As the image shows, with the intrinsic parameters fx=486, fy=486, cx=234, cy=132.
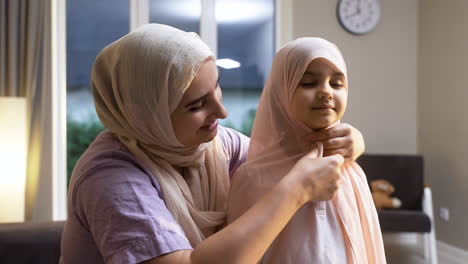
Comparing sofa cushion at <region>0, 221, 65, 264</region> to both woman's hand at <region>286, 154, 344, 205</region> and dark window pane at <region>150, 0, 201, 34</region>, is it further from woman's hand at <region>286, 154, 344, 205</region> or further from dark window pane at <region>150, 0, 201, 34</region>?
dark window pane at <region>150, 0, 201, 34</region>

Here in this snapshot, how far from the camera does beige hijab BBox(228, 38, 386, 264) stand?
1.05m

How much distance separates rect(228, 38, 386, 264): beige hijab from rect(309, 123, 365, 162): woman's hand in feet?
0.07

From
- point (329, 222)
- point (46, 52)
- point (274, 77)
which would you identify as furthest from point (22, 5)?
point (329, 222)

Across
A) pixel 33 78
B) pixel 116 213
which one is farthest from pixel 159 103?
pixel 33 78

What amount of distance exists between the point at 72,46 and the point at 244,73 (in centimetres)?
161

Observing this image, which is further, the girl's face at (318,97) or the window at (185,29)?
the window at (185,29)

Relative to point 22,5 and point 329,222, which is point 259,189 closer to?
point 329,222

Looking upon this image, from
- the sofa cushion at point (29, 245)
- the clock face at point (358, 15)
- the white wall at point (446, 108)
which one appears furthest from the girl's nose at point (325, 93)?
the clock face at point (358, 15)

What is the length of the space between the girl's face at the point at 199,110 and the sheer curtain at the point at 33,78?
126 inches

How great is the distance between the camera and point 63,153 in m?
4.18

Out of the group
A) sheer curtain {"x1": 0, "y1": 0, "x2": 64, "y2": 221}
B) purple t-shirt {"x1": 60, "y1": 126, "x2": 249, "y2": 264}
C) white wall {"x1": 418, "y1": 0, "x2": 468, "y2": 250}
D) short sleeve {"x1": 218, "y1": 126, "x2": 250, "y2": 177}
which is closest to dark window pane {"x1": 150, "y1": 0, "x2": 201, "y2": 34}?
sheer curtain {"x1": 0, "y1": 0, "x2": 64, "y2": 221}

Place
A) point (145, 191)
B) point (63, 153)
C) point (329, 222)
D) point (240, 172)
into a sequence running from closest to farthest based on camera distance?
1. point (145, 191)
2. point (329, 222)
3. point (240, 172)
4. point (63, 153)

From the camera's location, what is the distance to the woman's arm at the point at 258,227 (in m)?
0.85

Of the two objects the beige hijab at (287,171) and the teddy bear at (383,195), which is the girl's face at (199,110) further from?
the teddy bear at (383,195)
